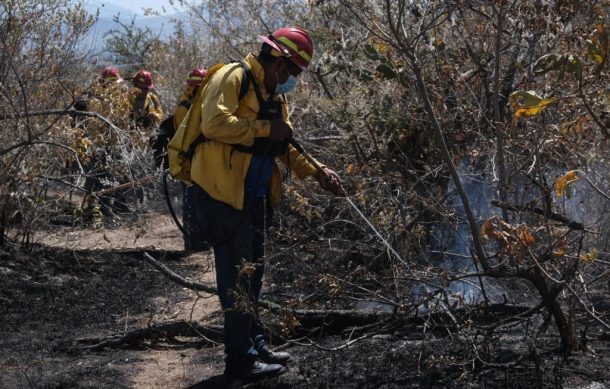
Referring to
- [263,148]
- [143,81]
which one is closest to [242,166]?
[263,148]

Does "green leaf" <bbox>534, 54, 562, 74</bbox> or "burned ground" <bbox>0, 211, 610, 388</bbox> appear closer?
"green leaf" <bbox>534, 54, 562, 74</bbox>

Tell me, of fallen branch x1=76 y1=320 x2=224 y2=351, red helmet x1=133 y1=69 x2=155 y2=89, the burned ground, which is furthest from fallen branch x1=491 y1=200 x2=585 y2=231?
red helmet x1=133 y1=69 x2=155 y2=89

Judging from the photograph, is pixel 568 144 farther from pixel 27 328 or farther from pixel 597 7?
pixel 27 328

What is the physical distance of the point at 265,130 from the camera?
533cm

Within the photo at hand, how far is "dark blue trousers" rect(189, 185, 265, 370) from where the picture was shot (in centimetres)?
543

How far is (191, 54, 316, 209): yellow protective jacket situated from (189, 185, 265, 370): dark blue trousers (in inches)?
3.7

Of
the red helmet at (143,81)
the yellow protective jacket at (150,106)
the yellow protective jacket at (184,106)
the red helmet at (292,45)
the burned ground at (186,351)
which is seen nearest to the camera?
the burned ground at (186,351)

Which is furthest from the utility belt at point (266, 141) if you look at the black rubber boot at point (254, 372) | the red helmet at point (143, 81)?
the red helmet at point (143, 81)

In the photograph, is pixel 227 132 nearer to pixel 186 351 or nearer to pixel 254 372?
pixel 254 372

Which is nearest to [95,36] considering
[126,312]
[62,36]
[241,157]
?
[62,36]

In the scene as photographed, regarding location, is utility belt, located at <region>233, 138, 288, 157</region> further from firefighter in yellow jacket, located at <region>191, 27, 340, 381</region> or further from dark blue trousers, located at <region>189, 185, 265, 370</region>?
dark blue trousers, located at <region>189, 185, 265, 370</region>

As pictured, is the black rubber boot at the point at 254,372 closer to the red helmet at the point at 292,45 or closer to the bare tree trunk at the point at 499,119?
the bare tree trunk at the point at 499,119

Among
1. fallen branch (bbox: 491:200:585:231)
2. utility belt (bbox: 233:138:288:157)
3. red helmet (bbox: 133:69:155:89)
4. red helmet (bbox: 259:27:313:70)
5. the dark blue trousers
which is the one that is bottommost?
the dark blue trousers

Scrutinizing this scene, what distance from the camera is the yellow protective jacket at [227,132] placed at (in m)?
5.21
